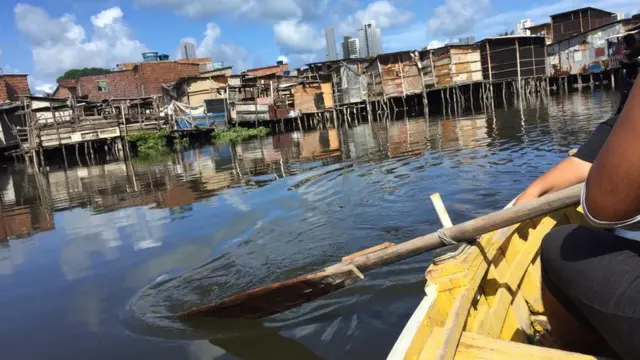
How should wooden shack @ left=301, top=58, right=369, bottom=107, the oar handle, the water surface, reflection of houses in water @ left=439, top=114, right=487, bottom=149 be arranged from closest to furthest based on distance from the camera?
the oar handle
the water surface
reflection of houses in water @ left=439, top=114, right=487, bottom=149
wooden shack @ left=301, top=58, right=369, bottom=107

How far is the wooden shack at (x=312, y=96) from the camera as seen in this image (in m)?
33.2

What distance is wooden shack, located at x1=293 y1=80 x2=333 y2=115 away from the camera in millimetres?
33156

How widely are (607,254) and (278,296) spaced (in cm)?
250

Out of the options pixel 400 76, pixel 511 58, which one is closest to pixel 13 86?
pixel 400 76

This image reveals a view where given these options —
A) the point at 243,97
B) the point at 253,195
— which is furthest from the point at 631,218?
the point at 243,97

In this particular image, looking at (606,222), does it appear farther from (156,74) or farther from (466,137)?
(156,74)

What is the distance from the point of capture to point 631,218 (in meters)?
1.37

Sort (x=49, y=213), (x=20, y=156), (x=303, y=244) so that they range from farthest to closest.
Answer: (x=20, y=156) < (x=49, y=213) < (x=303, y=244)

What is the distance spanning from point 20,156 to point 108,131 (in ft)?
26.6

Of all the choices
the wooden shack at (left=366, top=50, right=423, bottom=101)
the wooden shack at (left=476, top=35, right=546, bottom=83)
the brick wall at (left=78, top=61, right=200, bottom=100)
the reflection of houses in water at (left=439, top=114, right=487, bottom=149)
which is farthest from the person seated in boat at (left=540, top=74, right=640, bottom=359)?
the brick wall at (left=78, top=61, right=200, bottom=100)

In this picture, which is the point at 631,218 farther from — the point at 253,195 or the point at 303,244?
the point at 253,195

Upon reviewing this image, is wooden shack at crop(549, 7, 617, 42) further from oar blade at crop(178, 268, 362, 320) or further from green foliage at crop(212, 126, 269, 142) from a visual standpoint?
oar blade at crop(178, 268, 362, 320)

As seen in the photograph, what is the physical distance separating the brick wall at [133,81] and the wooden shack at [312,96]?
13.9 m

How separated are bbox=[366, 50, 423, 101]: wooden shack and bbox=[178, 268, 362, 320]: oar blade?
31283mm
